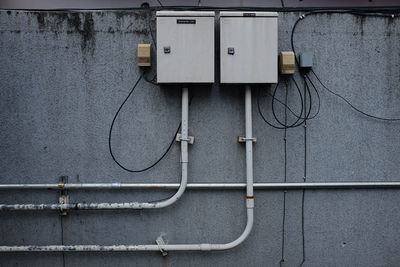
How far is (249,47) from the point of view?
2.79m

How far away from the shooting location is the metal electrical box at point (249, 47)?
2.78m

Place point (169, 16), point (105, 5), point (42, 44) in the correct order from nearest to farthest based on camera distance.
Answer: point (169, 16)
point (42, 44)
point (105, 5)

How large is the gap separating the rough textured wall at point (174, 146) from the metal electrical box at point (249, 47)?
0.31 meters

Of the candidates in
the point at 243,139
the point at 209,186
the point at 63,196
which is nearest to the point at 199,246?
the point at 209,186

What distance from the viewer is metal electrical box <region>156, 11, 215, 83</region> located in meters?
2.76

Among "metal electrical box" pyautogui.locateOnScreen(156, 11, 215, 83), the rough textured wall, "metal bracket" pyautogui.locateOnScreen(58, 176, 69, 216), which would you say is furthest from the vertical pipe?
"metal bracket" pyautogui.locateOnScreen(58, 176, 69, 216)

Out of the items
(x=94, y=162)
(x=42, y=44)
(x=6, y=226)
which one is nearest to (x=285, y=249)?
(x=94, y=162)

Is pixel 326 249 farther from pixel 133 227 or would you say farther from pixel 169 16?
pixel 169 16

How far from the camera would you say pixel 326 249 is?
122 inches

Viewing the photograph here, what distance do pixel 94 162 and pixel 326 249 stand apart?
8.14 ft

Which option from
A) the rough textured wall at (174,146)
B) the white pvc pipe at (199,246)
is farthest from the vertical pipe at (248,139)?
the rough textured wall at (174,146)

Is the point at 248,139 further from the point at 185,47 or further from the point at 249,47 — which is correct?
the point at 185,47

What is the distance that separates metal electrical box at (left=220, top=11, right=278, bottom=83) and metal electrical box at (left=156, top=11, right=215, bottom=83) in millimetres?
136

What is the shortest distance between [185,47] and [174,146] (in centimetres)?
95
